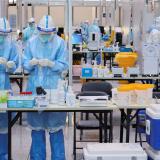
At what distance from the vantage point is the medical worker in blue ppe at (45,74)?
15.3 feet

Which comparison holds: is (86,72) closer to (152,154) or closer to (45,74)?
(45,74)

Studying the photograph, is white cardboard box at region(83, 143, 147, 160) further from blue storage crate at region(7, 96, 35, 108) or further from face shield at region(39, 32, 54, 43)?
face shield at region(39, 32, 54, 43)

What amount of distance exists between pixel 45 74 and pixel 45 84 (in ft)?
0.35

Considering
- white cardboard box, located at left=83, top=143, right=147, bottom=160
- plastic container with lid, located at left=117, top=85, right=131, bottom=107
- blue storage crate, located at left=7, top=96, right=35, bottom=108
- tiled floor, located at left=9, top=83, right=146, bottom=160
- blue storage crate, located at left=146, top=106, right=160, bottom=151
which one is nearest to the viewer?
white cardboard box, located at left=83, top=143, right=147, bottom=160

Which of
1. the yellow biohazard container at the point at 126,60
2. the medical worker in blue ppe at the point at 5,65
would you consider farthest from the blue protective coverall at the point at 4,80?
the yellow biohazard container at the point at 126,60

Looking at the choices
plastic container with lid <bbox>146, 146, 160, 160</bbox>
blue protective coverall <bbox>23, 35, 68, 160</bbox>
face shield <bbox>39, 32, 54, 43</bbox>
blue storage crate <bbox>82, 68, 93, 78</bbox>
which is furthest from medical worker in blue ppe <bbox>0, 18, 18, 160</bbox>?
blue storage crate <bbox>82, 68, 93, 78</bbox>

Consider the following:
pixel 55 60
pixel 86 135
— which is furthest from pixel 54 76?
pixel 86 135

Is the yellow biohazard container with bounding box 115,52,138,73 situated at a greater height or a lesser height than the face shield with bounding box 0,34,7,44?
lesser

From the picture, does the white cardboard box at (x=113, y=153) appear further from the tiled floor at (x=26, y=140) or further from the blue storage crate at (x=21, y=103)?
the tiled floor at (x=26, y=140)

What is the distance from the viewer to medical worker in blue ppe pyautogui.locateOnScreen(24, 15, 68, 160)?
4.68 meters

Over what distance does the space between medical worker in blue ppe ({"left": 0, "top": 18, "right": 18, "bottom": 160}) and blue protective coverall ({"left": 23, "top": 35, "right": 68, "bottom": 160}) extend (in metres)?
0.21

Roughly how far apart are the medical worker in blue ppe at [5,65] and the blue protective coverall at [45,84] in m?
0.21

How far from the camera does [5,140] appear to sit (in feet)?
16.2

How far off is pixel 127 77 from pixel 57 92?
2986 millimetres
